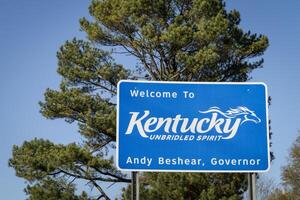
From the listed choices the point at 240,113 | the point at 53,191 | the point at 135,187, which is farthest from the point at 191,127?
the point at 53,191

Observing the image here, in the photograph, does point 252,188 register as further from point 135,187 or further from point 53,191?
point 53,191

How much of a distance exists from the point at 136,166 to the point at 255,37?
67.5 feet

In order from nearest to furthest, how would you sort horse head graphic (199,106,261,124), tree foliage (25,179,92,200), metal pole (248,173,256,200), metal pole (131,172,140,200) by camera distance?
1. metal pole (131,172,140,200)
2. metal pole (248,173,256,200)
3. horse head graphic (199,106,261,124)
4. tree foliage (25,179,92,200)

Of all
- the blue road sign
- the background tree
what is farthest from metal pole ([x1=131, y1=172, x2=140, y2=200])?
the background tree

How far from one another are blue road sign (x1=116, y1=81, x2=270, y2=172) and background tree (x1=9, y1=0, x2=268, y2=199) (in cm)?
1549

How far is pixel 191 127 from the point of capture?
26.0 feet

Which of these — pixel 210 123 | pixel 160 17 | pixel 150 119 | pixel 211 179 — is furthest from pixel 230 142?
pixel 160 17

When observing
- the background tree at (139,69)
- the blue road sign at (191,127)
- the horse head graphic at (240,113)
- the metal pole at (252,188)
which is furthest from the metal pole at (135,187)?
the background tree at (139,69)

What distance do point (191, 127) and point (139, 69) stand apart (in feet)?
62.4

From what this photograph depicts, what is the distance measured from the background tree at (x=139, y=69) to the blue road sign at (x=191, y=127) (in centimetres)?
1549

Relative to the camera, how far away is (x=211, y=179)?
24.2 meters

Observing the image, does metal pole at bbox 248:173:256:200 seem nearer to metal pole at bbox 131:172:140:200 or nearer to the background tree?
metal pole at bbox 131:172:140:200

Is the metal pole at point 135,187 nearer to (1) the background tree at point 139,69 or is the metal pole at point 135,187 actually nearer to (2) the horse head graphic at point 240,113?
(2) the horse head graphic at point 240,113

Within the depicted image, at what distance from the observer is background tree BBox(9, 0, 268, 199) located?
24.2 m
